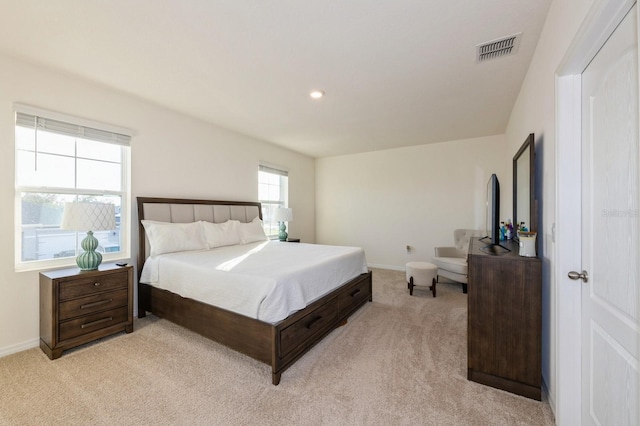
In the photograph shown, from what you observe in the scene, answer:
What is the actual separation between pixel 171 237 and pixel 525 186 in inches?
142

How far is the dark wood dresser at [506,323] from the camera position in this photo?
169 centimetres

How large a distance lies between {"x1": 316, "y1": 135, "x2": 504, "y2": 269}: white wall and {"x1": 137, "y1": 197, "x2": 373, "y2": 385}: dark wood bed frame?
99.1 inches

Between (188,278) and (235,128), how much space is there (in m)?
2.58

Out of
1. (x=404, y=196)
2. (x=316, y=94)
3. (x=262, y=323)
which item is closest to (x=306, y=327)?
(x=262, y=323)

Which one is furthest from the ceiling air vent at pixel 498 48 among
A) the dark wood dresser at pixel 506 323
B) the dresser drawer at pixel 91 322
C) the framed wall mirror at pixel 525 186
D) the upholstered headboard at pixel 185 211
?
the dresser drawer at pixel 91 322

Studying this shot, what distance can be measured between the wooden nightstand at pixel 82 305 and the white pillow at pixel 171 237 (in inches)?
16.8

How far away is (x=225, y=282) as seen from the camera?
2.16 meters

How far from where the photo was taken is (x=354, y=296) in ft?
10.1

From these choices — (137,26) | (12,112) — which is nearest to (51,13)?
(137,26)

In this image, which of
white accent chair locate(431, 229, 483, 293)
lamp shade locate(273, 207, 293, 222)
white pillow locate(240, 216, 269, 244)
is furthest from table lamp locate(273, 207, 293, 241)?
white accent chair locate(431, 229, 483, 293)

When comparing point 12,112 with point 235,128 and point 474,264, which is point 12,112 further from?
point 474,264

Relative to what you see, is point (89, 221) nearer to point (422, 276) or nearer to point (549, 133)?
point (549, 133)

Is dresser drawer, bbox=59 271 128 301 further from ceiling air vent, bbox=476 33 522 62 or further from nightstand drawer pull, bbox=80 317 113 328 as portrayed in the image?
ceiling air vent, bbox=476 33 522 62

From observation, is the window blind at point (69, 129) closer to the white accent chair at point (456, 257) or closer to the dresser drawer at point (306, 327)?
the dresser drawer at point (306, 327)
